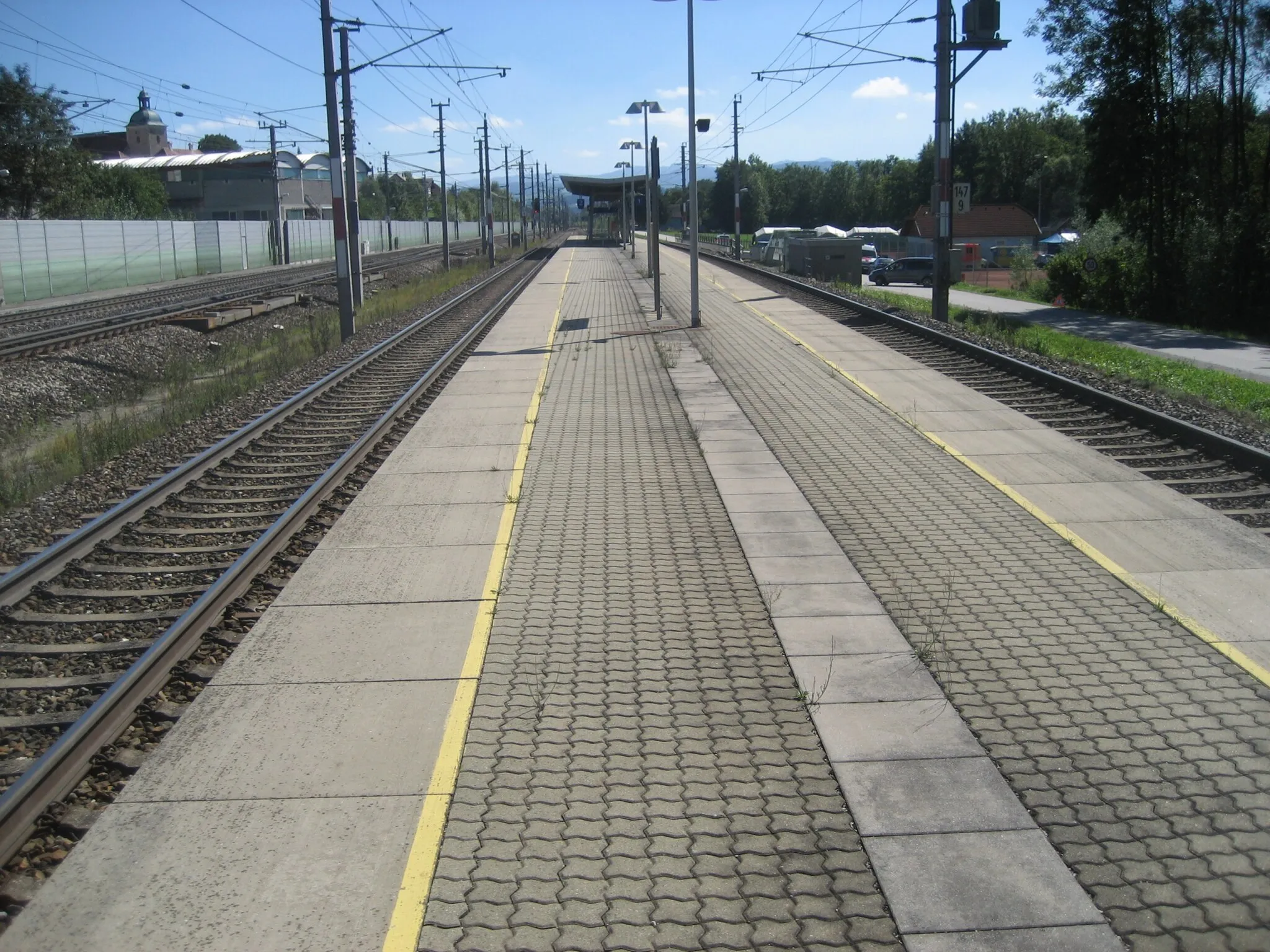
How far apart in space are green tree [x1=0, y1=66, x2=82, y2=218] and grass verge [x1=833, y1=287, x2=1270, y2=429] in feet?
155

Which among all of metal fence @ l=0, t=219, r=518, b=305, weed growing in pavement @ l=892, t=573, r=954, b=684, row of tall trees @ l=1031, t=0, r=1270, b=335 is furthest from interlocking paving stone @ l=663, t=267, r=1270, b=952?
metal fence @ l=0, t=219, r=518, b=305

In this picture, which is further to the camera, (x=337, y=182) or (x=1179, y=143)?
(x=1179, y=143)

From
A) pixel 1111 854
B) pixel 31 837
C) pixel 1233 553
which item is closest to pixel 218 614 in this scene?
pixel 31 837

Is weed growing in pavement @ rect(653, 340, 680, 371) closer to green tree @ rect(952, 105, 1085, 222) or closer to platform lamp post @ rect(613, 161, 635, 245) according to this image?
platform lamp post @ rect(613, 161, 635, 245)

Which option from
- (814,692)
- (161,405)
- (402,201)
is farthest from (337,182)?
(402,201)

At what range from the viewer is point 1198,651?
634 centimetres

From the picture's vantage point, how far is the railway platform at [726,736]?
4.05m

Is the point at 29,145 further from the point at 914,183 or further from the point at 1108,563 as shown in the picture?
the point at 914,183

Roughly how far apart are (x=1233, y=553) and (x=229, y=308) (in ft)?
97.8

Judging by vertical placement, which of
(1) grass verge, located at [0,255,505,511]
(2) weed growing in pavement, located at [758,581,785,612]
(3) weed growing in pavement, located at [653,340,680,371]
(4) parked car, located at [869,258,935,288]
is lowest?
(2) weed growing in pavement, located at [758,581,785,612]

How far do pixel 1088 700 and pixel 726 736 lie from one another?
1890 mm

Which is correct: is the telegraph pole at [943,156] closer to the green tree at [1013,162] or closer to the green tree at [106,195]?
the green tree at [106,195]

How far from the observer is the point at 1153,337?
27.4 m

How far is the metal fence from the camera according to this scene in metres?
37.8
